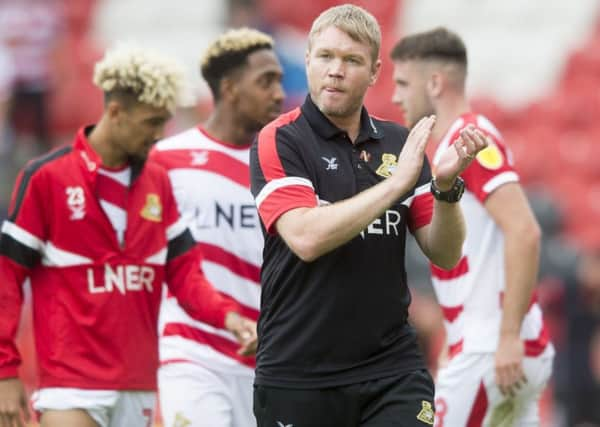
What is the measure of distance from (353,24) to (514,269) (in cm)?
185

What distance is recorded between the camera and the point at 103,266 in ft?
21.1

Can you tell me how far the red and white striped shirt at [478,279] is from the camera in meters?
6.81

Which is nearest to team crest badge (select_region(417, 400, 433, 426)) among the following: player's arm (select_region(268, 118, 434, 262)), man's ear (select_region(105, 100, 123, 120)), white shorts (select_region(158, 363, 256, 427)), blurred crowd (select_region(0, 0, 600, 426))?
player's arm (select_region(268, 118, 434, 262))

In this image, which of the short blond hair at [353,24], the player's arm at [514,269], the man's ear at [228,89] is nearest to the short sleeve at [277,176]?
the short blond hair at [353,24]

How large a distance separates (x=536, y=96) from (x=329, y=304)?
9.06m

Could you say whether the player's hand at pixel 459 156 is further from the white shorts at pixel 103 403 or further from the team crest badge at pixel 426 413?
the white shorts at pixel 103 403

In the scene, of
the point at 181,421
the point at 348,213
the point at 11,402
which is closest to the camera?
the point at 348,213

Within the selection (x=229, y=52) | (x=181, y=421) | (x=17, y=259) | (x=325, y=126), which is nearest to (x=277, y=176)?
(x=325, y=126)

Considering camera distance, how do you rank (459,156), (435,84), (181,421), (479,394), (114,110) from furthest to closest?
(435,84)
(479,394)
(181,421)
(114,110)
(459,156)

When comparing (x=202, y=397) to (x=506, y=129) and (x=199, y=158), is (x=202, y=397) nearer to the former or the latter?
(x=199, y=158)

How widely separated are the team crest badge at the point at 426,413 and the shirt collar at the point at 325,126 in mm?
1005

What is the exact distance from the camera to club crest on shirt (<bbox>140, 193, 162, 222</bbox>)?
6.64 meters

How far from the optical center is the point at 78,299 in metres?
6.39

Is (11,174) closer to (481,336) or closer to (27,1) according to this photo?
(27,1)
